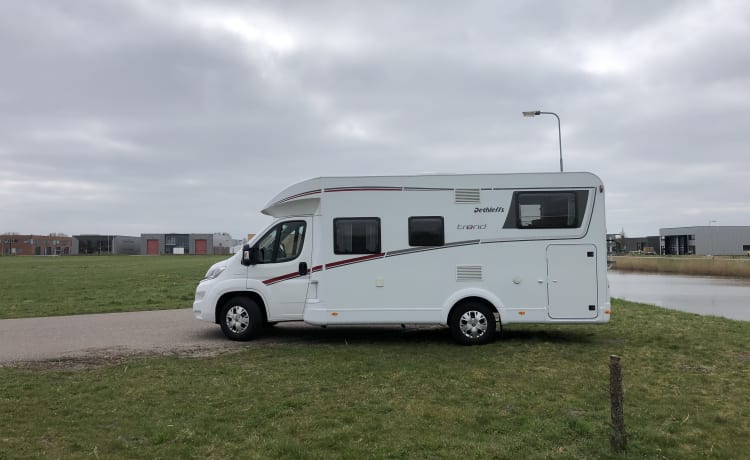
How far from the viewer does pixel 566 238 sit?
356 inches

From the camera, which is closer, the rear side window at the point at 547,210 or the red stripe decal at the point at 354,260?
the rear side window at the point at 547,210

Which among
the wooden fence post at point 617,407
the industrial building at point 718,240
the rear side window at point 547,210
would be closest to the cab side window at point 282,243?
the rear side window at point 547,210

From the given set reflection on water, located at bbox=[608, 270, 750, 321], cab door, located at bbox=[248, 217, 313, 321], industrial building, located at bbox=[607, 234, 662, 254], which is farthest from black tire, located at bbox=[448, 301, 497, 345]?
industrial building, located at bbox=[607, 234, 662, 254]

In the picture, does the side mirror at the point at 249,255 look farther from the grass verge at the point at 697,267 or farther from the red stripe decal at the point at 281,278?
the grass verge at the point at 697,267

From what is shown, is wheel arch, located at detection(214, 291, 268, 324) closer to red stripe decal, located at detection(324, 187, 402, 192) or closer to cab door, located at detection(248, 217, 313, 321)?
cab door, located at detection(248, 217, 313, 321)

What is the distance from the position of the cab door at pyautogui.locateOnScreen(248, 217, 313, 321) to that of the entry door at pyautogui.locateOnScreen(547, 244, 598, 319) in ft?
13.6

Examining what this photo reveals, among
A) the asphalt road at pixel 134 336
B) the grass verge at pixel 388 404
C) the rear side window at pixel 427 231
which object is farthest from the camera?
the rear side window at pixel 427 231

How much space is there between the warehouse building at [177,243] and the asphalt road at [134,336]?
368 feet

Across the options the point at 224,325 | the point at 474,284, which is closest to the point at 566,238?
the point at 474,284

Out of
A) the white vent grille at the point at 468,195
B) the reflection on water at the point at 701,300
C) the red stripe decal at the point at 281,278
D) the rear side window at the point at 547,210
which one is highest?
the white vent grille at the point at 468,195

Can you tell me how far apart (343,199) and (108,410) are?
5.01 meters

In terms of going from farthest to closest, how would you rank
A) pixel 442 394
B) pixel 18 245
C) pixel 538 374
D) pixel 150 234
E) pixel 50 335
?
1. pixel 18 245
2. pixel 150 234
3. pixel 50 335
4. pixel 538 374
5. pixel 442 394

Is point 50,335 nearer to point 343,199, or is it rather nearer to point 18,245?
point 343,199

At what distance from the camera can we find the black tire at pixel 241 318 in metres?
9.80
